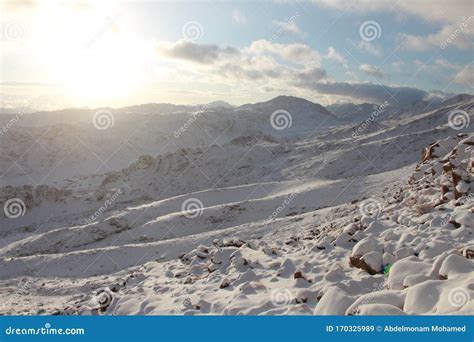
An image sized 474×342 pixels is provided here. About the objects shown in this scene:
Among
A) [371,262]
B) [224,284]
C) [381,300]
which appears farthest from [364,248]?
[224,284]

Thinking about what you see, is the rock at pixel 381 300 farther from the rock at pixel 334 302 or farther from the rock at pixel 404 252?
the rock at pixel 404 252

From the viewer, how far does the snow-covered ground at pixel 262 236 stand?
700cm

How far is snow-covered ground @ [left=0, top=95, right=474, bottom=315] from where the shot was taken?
23.0 ft

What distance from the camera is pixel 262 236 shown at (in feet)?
58.2

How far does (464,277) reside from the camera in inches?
237

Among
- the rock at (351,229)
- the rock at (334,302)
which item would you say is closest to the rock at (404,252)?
the rock at (334,302)

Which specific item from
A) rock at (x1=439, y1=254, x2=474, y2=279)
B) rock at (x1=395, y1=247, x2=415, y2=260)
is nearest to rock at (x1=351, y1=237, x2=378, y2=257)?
rock at (x1=395, y1=247, x2=415, y2=260)

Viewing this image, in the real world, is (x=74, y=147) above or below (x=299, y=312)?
above

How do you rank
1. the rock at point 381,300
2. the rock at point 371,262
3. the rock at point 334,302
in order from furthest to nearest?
1. the rock at point 371,262
2. the rock at point 334,302
3. the rock at point 381,300

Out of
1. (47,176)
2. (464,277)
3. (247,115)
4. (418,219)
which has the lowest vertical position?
(464,277)

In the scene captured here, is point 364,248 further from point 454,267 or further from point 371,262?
point 454,267

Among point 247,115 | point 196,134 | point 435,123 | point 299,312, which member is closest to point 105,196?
point 299,312

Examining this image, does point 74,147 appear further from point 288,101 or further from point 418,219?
point 288,101
